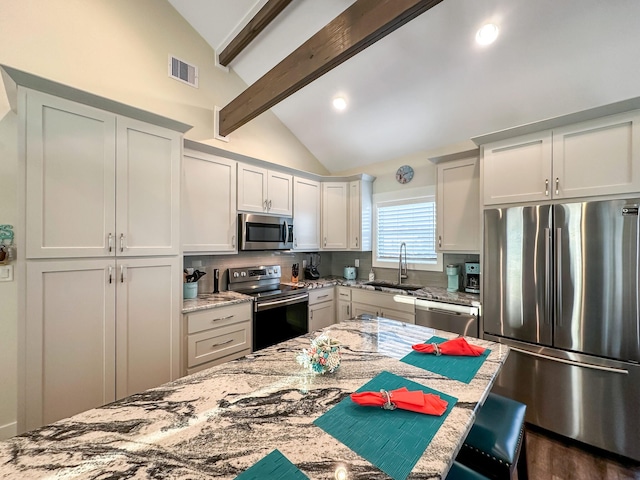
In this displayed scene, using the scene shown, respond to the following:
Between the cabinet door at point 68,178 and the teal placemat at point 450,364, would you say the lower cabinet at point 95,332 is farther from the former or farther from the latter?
the teal placemat at point 450,364

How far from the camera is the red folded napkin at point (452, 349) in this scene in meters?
1.36

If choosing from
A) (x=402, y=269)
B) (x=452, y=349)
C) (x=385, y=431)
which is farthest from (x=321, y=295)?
(x=385, y=431)

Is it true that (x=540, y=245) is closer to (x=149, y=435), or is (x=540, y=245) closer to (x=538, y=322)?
(x=538, y=322)

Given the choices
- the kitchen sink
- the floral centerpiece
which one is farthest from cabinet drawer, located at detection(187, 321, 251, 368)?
the kitchen sink

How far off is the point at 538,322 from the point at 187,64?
4.16 m

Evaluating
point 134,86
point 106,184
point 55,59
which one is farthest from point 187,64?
point 106,184

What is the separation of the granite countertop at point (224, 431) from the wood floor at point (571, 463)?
4.31 feet

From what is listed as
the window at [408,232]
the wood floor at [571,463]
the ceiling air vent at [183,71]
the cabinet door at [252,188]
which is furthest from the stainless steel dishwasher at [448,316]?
the ceiling air vent at [183,71]

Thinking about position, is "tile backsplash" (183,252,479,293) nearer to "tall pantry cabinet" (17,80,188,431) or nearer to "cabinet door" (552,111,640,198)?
"tall pantry cabinet" (17,80,188,431)

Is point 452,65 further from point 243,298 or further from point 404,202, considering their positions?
point 243,298

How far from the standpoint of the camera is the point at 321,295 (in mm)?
3463

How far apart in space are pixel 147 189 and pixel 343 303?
102 inches

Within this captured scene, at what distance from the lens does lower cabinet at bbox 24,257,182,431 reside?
160cm

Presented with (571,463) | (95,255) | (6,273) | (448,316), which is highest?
(95,255)
